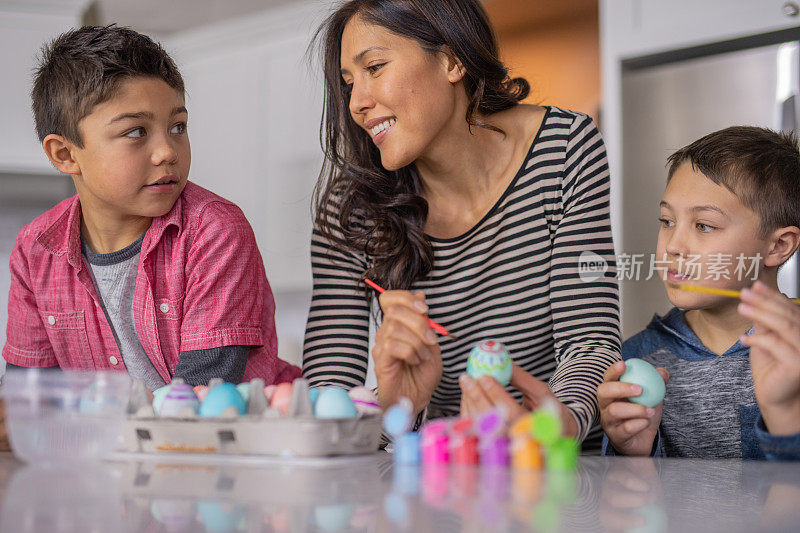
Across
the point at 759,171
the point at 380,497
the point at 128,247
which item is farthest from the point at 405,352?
the point at 759,171

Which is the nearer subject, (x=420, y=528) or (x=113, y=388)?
(x=420, y=528)

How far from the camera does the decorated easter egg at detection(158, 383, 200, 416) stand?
34.7 inches

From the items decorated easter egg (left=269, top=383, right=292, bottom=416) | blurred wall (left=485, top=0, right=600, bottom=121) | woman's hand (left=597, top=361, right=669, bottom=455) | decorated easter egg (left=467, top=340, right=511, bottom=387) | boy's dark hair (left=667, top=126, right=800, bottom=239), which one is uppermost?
blurred wall (left=485, top=0, right=600, bottom=121)

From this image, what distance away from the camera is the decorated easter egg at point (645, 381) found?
1.03m

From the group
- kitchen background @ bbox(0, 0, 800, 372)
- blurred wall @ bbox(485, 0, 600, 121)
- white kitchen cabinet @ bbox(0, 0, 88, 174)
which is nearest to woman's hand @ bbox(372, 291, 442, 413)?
kitchen background @ bbox(0, 0, 800, 372)

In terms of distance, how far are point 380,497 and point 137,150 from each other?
983 millimetres

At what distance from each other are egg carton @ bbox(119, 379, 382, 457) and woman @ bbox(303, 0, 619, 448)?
519 millimetres

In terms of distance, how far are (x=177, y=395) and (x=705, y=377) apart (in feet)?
3.06

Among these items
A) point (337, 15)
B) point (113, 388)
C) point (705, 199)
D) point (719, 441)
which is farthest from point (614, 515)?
point (337, 15)

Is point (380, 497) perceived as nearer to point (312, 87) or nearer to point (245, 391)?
point (245, 391)

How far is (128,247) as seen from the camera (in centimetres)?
145

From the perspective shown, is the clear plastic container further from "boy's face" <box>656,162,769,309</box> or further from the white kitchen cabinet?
the white kitchen cabinet

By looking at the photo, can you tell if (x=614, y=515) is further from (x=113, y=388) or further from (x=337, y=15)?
(x=337, y=15)

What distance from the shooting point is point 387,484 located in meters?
0.70
